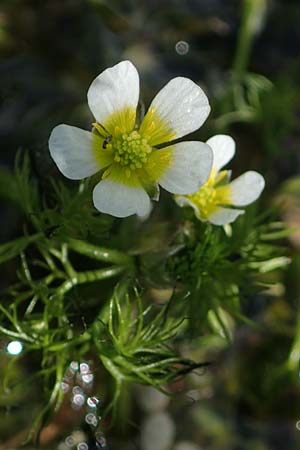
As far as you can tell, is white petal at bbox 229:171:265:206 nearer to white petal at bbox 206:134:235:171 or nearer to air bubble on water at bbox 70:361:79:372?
white petal at bbox 206:134:235:171

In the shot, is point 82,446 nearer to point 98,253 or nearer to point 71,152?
point 98,253

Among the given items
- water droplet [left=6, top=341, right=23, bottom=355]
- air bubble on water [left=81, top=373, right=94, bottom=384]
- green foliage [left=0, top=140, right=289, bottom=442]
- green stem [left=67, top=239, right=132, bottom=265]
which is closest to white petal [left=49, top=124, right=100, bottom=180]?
green foliage [left=0, top=140, right=289, bottom=442]

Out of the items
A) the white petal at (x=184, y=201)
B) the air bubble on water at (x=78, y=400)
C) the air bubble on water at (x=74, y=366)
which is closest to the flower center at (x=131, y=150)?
the white petal at (x=184, y=201)

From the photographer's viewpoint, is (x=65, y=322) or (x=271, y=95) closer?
(x=65, y=322)

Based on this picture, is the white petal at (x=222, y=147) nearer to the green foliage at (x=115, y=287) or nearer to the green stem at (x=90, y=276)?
the green foliage at (x=115, y=287)

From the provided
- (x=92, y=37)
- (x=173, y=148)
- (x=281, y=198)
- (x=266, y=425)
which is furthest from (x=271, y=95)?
(x=173, y=148)

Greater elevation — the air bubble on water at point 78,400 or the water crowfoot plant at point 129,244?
the water crowfoot plant at point 129,244

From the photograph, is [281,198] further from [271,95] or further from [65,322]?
[65,322]
